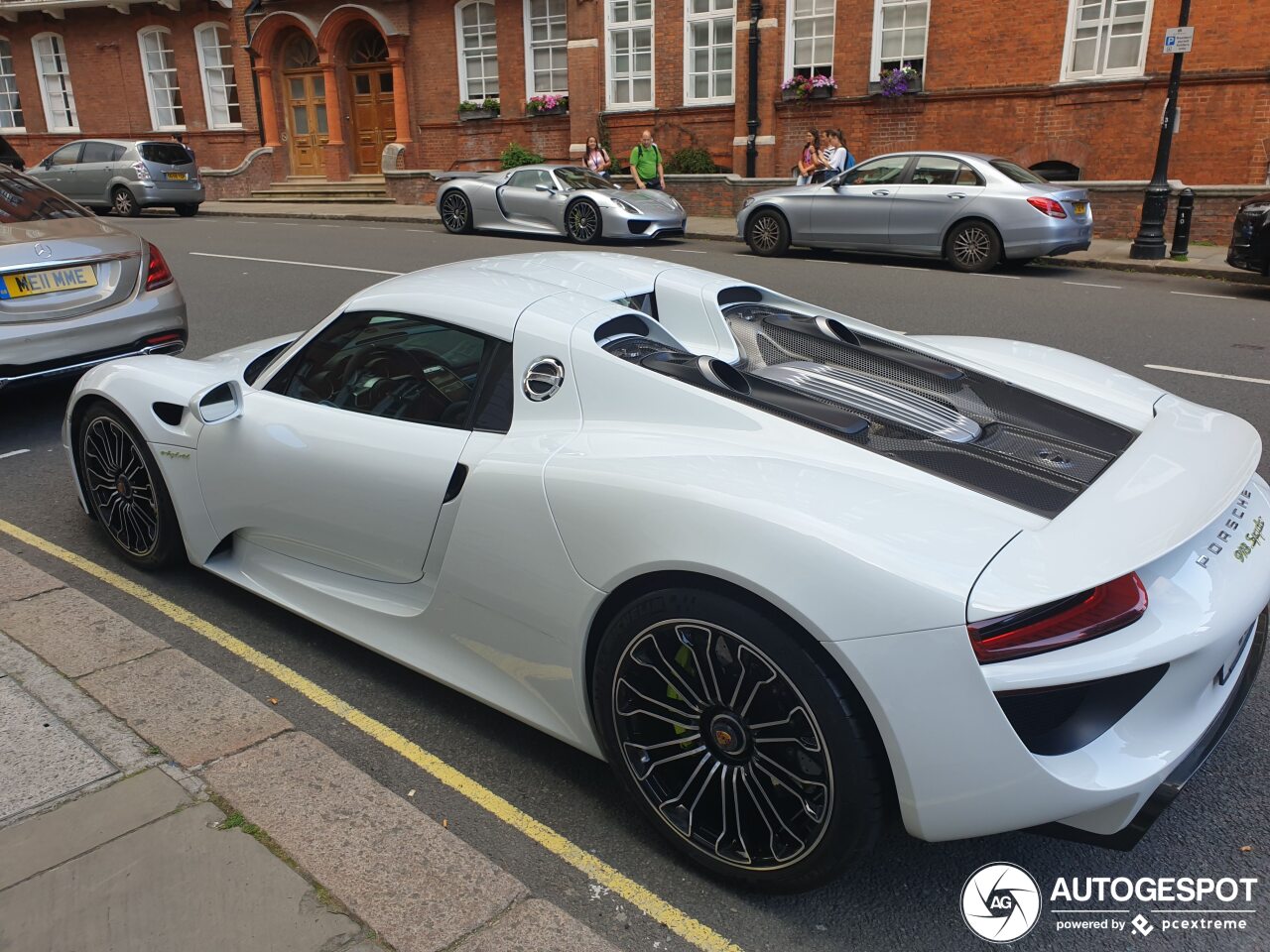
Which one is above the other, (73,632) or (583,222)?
(583,222)

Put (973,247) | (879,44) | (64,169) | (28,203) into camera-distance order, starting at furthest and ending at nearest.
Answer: (64,169)
(879,44)
(973,247)
(28,203)

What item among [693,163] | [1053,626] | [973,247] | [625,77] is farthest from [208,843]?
[625,77]

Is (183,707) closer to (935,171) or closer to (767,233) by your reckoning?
(935,171)

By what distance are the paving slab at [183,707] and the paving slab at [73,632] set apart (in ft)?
0.34

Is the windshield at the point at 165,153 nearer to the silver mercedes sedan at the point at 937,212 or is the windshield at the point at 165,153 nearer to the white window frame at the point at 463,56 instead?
the white window frame at the point at 463,56

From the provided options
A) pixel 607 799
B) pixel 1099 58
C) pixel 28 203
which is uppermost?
pixel 1099 58

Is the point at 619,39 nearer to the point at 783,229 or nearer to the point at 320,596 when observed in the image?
the point at 783,229

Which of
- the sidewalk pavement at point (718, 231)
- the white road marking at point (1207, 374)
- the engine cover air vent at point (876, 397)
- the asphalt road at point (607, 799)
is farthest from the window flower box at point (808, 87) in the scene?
the engine cover air vent at point (876, 397)

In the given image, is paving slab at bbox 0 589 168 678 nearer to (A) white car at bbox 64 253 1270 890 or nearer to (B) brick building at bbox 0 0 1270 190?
(A) white car at bbox 64 253 1270 890

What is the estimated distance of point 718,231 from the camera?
1733 centimetres

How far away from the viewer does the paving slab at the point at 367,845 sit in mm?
2197

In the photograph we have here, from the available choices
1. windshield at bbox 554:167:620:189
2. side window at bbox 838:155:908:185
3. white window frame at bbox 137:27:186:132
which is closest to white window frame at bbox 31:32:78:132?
white window frame at bbox 137:27:186:132

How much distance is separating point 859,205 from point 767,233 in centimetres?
143

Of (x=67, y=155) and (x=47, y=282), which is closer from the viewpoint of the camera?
(x=47, y=282)
